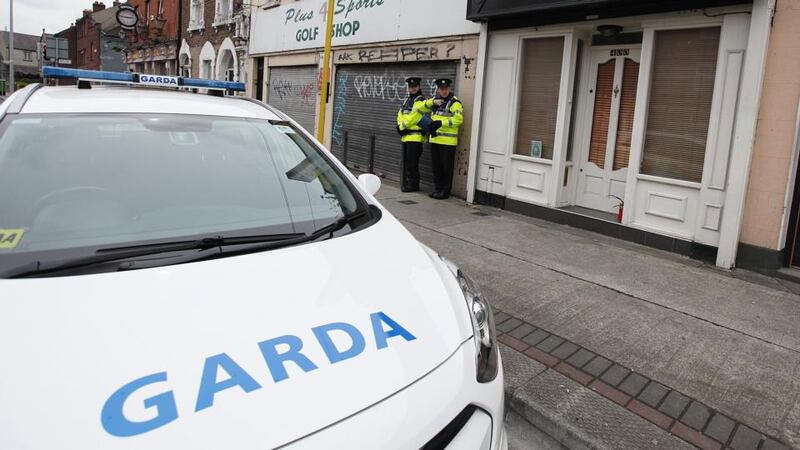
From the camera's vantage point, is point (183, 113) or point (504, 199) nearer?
point (183, 113)

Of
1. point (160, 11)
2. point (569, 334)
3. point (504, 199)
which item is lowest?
point (569, 334)

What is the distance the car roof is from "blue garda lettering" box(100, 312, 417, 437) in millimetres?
1712

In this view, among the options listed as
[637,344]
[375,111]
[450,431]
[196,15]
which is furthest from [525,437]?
[196,15]

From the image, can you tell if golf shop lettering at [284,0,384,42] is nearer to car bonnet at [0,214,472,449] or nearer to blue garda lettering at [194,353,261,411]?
car bonnet at [0,214,472,449]

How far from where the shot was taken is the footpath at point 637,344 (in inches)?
114

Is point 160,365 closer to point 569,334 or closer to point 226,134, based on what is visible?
point 226,134

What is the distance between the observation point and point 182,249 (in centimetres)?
203

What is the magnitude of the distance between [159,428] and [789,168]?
6115 millimetres

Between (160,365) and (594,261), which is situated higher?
(160,365)

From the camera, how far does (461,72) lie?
9078 mm

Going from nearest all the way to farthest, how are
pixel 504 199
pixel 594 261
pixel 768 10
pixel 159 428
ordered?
1. pixel 159 428
2. pixel 768 10
3. pixel 594 261
4. pixel 504 199

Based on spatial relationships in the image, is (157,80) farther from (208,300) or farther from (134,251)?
(208,300)

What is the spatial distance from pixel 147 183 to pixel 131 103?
63 cm

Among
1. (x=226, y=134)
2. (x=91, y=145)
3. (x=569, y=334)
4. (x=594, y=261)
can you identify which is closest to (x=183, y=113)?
(x=226, y=134)
